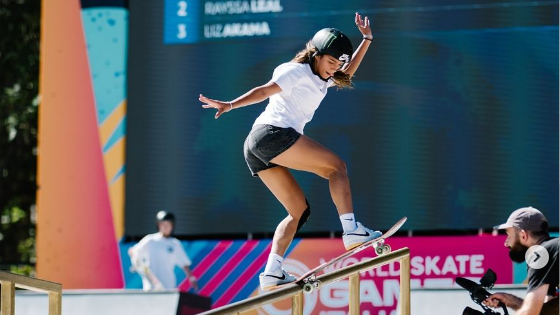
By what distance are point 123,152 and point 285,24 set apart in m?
A: 2.16

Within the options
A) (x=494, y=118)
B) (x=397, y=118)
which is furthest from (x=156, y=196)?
(x=494, y=118)

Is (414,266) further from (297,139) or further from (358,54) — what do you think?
(297,139)

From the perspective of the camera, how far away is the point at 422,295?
859 cm

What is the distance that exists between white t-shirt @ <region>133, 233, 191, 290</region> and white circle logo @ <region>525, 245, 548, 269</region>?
235 inches

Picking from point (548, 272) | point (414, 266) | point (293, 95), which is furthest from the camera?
point (414, 266)

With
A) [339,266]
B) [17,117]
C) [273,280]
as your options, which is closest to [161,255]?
[339,266]

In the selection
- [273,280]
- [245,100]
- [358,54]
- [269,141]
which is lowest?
[273,280]

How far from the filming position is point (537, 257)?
22.1ft

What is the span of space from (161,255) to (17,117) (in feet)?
17.5

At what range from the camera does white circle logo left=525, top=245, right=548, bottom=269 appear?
22.0 feet

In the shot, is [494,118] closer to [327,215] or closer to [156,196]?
[327,215]

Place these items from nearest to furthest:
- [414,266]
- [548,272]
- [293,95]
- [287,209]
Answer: [548,272], [293,95], [287,209], [414,266]

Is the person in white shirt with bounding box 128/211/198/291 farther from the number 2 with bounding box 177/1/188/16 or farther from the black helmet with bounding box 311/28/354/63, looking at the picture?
the black helmet with bounding box 311/28/354/63

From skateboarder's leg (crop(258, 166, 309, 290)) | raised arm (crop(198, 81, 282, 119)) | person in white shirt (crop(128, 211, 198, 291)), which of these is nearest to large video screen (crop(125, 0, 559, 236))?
person in white shirt (crop(128, 211, 198, 291))
